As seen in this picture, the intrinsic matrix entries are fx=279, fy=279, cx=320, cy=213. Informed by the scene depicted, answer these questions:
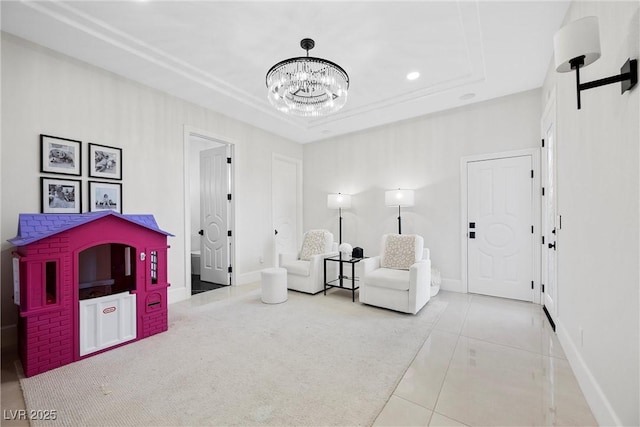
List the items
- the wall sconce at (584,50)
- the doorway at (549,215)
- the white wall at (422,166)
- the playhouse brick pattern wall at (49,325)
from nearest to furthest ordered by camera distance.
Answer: the wall sconce at (584,50), the playhouse brick pattern wall at (49,325), the doorway at (549,215), the white wall at (422,166)

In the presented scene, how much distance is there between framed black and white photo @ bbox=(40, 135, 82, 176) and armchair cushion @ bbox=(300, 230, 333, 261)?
299 cm

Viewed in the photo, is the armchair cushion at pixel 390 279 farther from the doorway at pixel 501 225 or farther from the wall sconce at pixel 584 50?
the wall sconce at pixel 584 50

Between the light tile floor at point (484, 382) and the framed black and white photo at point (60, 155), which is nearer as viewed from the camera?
the light tile floor at point (484, 382)

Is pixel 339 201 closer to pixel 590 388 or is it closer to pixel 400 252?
pixel 400 252

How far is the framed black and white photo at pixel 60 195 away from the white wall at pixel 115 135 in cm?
6

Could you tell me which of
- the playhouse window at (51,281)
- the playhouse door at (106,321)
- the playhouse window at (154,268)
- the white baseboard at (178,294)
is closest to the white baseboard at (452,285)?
the white baseboard at (178,294)

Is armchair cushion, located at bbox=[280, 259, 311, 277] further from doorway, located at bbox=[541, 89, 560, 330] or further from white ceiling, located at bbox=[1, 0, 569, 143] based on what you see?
doorway, located at bbox=[541, 89, 560, 330]

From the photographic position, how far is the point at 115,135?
322 cm

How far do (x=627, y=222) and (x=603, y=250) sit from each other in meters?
0.38

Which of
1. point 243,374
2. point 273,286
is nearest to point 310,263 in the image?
point 273,286

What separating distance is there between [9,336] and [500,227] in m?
5.53

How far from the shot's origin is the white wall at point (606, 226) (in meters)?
1.24

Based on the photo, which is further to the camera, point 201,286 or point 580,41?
point 201,286

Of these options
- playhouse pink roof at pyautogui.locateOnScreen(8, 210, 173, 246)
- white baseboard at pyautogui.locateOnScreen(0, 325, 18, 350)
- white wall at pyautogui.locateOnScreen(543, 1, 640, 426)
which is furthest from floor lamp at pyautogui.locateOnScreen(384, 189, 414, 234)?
white baseboard at pyautogui.locateOnScreen(0, 325, 18, 350)
